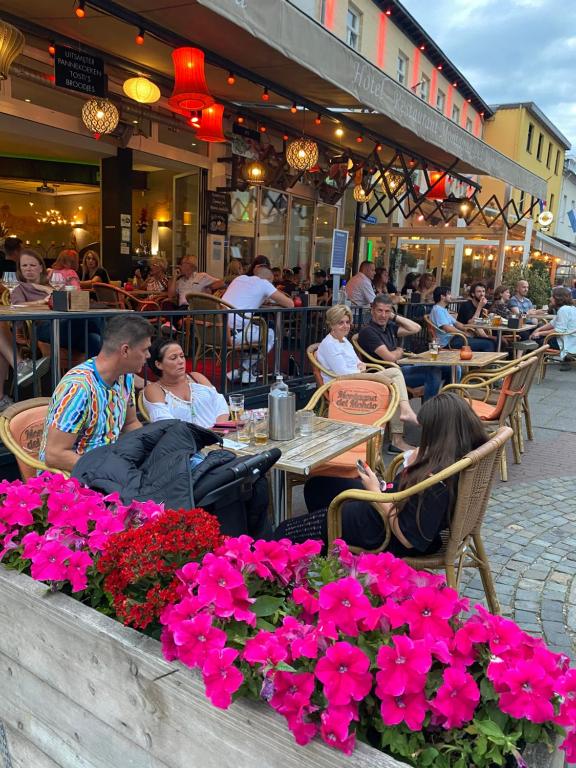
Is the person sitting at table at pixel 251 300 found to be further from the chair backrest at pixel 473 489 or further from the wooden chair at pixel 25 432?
the chair backrest at pixel 473 489

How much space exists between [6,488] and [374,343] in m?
4.55

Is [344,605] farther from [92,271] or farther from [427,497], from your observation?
[92,271]

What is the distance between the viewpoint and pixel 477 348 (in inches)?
358

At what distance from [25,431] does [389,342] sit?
4.12 metres

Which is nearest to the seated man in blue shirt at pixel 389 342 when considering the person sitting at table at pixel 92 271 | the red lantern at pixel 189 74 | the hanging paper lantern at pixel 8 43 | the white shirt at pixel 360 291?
the red lantern at pixel 189 74

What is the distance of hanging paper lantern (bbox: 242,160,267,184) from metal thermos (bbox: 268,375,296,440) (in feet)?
25.8

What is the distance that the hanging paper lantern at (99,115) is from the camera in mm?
6442

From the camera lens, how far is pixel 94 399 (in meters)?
2.74

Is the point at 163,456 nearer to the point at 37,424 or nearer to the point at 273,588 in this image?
the point at 273,588

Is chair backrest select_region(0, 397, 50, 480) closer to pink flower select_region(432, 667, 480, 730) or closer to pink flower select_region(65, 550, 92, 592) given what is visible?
pink flower select_region(65, 550, 92, 592)

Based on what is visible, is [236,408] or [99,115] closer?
[236,408]

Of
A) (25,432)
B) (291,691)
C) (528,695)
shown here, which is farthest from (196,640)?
(25,432)

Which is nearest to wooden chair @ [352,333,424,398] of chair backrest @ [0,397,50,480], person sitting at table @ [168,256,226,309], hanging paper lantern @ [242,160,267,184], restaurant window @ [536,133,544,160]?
person sitting at table @ [168,256,226,309]

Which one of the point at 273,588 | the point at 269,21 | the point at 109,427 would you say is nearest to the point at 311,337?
the point at 269,21
